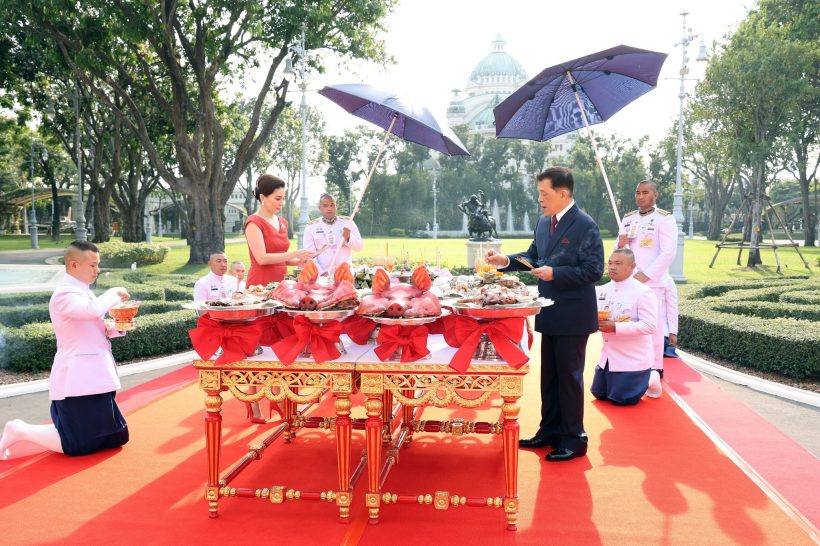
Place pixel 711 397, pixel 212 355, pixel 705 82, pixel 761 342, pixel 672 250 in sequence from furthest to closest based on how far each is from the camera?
pixel 705 82, pixel 761 342, pixel 672 250, pixel 711 397, pixel 212 355

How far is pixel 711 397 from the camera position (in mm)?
6168

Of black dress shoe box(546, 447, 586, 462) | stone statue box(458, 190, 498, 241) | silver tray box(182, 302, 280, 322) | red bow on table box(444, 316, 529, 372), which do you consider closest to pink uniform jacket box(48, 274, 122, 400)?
silver tray box(182, 302, 280, 322)

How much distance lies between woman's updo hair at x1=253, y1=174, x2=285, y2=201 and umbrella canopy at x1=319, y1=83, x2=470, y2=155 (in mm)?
882

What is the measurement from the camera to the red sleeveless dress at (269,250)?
516cm

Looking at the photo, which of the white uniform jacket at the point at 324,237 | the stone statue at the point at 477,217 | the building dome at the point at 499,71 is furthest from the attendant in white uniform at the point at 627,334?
the building dome at the point at 499,71

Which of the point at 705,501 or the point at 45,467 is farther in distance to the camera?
the point at 45,467

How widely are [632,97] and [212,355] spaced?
440 cm

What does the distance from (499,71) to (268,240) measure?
8187 cm

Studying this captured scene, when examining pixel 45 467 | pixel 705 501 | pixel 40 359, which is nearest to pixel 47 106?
pixel 40 359

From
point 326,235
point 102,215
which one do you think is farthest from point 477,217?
point 102,215

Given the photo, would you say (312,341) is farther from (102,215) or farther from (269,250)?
(102,215)

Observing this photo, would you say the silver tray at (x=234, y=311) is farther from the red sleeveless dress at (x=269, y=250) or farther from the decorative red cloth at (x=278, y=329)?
the red sleeveless dress at (x=269, y=250)

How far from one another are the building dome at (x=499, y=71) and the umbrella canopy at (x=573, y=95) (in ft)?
261

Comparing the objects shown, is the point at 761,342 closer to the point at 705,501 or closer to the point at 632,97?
the point at 632,97
